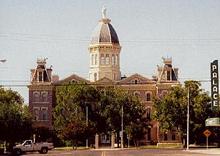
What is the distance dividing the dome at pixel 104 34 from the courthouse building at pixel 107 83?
851 millimetres

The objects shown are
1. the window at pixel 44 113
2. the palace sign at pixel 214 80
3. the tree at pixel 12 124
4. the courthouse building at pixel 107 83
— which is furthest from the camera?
the window at pixel 44 113

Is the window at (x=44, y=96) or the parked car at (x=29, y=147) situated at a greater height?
the window at (x=44, y=96)

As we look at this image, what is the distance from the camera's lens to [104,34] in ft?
435

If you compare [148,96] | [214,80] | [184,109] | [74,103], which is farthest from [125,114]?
[214,80]

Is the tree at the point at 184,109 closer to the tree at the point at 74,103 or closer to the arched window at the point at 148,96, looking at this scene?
the tree at the point at 74,103

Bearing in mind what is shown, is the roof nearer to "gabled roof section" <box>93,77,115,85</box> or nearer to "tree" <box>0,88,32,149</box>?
"gabled roof section" <box>93,77,115,85</box>

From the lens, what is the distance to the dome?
132000mm

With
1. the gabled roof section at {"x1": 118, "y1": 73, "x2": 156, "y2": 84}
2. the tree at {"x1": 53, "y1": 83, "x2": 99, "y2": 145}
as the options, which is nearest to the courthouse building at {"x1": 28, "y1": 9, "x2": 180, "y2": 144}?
the gabled roof section at {"x1": 118, "y1": 73, "x2": 156, "y2": 84}

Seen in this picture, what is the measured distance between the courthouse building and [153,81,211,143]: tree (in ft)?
64.9

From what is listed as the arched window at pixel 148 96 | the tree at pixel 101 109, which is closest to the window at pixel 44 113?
the tree at pixel 101 109

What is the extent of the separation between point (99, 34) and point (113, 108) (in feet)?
88.0

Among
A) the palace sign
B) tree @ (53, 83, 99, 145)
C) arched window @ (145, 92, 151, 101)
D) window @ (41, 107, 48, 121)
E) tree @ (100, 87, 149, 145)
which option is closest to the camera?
the palace sign

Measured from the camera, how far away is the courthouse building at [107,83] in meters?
124

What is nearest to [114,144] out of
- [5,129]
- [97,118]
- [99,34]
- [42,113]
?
[97,118]
